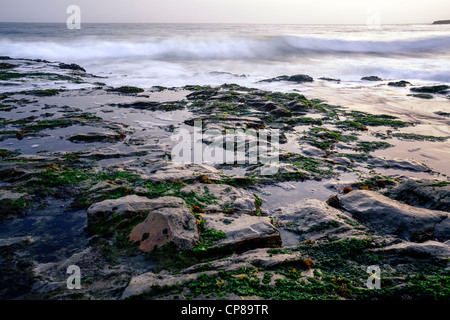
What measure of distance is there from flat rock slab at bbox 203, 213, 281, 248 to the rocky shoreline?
0.6 inches

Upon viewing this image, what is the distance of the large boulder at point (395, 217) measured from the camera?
13.4ft

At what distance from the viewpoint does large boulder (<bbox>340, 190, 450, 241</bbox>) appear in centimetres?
409

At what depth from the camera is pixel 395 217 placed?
4.37 meters

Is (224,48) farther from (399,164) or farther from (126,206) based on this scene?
(126,206)

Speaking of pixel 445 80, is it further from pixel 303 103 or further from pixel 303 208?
pixel 303 208

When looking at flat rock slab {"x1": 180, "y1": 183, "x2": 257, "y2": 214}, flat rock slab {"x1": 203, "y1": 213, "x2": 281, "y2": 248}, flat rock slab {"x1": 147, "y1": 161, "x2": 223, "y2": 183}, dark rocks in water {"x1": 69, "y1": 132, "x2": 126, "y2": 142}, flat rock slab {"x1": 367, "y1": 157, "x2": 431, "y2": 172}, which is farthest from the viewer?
dark rocks in water {"x1": 69, "y1": 132, "x2": 126, "y2": 142}

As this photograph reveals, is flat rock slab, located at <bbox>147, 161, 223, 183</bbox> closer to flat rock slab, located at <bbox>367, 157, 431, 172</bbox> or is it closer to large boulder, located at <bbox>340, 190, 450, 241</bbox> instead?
large boulder, located at <bbox>340, 190, 450, 241</bbox>

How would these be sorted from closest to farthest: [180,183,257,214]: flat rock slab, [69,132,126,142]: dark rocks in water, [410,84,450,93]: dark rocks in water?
1. [180,183,257,214]: flat rock slab
2. [69,132,126,142]: dark rocks in water
3. [410,84,450,93]: dark rocks in water

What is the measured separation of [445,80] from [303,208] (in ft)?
80.2

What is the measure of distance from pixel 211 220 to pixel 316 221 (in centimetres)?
171

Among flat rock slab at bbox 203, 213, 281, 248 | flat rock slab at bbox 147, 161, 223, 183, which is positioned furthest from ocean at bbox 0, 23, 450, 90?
flat rock slab at bbox 203, 213, 281, 248

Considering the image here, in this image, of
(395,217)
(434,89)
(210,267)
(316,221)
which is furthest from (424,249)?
(434,89)

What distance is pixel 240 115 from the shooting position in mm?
11070
